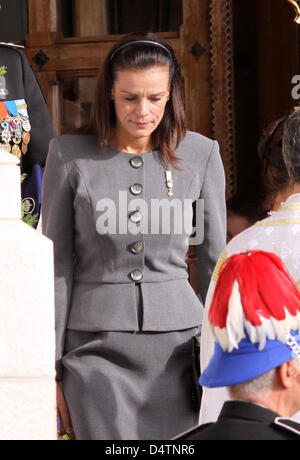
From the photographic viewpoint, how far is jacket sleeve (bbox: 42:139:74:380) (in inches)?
121

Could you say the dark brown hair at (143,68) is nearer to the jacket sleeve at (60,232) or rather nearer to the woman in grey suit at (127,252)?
the woman in grey suit at (127,252)

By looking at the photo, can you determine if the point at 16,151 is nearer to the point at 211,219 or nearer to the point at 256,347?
the point at 211,219

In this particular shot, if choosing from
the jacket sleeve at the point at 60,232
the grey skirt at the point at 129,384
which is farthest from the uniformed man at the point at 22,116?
the grey skirt at the point at 129,384

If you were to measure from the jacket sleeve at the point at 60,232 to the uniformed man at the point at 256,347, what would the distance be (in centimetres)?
115

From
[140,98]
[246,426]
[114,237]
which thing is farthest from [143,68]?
[246,426]

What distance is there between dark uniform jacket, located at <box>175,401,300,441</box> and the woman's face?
4.32ft

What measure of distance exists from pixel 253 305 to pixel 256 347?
3.1 inches

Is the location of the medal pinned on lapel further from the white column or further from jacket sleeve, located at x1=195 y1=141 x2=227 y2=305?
the white column

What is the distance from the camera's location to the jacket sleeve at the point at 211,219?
320 centimetres

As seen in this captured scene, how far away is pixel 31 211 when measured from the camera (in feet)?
11.9

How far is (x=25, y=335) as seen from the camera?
93.4 inches
